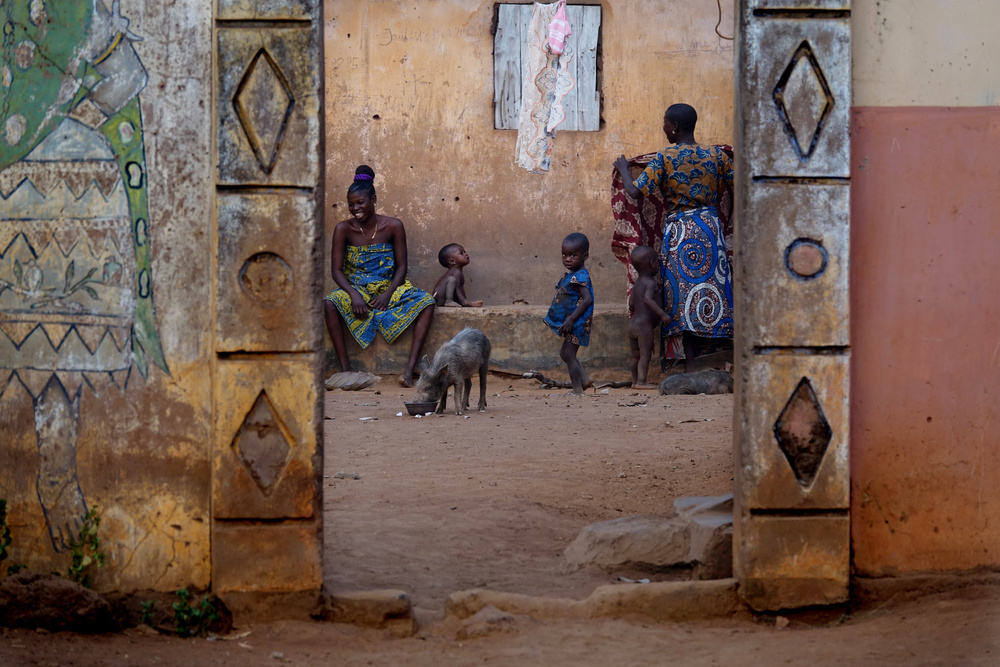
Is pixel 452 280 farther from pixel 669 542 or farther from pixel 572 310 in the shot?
pixel 669 542

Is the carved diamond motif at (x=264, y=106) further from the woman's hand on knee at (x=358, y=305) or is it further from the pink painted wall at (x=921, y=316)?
the woman's hand on knee at (x=358, y=305)

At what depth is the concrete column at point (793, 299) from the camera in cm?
311

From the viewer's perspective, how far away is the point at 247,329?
3.07 m

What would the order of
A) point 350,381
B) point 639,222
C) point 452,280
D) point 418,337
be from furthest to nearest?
point 452,280 → point 418,337 → point 350,381 → point 639,222

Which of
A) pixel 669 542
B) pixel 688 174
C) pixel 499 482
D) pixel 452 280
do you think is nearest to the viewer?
pixel 669 542

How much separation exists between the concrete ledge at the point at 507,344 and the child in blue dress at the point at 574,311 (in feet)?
1.36

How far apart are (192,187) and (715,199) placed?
580 centimetres

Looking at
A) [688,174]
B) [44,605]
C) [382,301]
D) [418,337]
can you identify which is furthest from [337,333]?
[44,605]

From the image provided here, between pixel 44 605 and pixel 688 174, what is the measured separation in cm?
610

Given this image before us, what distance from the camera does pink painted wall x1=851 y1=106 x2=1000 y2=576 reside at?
A: 10.5ft

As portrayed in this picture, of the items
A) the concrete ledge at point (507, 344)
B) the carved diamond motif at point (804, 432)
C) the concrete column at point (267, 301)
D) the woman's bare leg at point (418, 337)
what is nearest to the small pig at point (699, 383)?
the concrete ledge at point (507, 344)

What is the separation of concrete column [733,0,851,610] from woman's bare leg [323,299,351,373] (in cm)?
660

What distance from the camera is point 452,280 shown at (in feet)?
33.3

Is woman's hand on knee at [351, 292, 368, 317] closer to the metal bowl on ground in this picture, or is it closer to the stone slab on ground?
the metal bowl on ground
